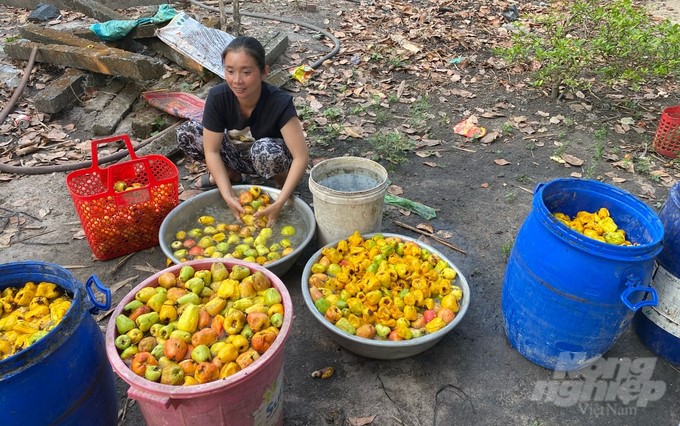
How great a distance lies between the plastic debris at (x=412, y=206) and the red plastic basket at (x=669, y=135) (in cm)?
280

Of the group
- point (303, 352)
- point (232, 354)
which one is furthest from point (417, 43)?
point (232, 354)

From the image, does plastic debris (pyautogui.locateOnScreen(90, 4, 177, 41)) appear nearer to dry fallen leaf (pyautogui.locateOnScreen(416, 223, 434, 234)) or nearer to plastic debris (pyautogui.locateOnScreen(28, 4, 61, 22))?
plastic debris (pyautogui.locateOnScreen(28, 4, 61, 22))

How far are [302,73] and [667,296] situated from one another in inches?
208

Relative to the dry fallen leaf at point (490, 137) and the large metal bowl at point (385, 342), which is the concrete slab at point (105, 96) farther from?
the dry fallen leaf at point (490, 137)

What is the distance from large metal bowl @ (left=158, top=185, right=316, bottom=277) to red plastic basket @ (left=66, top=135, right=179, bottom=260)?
117 mm

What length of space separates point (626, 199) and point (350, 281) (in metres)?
1.73

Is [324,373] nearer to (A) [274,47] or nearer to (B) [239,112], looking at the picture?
(B) [239,112]

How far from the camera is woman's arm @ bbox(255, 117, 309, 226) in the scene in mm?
3576

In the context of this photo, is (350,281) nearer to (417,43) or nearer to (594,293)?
(594,293)

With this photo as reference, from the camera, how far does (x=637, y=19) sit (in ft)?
16.6

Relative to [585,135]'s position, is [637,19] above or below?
above

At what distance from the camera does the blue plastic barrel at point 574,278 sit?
7.65 ft

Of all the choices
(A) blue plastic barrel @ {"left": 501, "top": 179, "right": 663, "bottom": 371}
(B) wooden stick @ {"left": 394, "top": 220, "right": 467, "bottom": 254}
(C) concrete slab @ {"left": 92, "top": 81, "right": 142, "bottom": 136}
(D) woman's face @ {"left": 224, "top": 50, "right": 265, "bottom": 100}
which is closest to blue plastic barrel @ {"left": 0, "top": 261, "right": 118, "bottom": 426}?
(D) woman's face @ {"left": 224, "top": 50, "right": 265, "bottom": 100}

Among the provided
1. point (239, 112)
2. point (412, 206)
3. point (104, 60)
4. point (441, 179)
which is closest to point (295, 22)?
point (104, 60)
